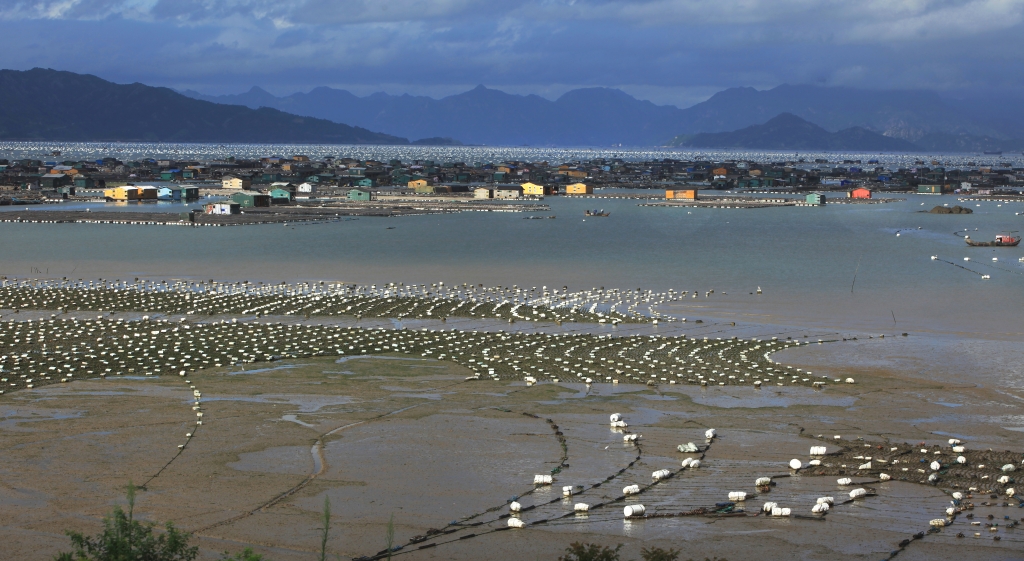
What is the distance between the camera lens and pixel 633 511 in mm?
10898

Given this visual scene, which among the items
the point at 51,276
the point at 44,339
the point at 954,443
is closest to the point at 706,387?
the point at 954,443

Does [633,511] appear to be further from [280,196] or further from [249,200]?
[280,196]

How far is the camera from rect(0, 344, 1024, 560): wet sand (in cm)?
1041

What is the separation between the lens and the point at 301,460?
41.8 feet

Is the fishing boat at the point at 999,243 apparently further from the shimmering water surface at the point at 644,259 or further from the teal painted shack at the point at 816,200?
the teal painted shack at the point at 816,200

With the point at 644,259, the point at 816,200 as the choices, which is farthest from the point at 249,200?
the point at 816,200

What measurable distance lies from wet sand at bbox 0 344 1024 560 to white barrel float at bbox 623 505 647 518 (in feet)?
0.37

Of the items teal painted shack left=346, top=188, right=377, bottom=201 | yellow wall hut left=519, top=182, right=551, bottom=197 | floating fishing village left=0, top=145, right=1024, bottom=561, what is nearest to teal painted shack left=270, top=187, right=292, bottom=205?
teal painted shack left=346, top=188, right=377, bottom=201

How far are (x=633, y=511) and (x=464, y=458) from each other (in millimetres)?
2733

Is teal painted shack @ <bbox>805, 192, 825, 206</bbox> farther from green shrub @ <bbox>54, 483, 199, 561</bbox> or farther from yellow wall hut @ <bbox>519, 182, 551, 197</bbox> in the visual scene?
green shrub @ <bbox>54, 483, 199, 561</bbox>

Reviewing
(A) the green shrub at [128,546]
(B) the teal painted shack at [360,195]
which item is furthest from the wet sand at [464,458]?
(B) the teal painted shack at [360,195]

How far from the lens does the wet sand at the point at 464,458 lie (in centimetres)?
1041

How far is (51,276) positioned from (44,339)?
1264 cm

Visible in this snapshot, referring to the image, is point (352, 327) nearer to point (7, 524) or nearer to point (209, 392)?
point (209, 392)
